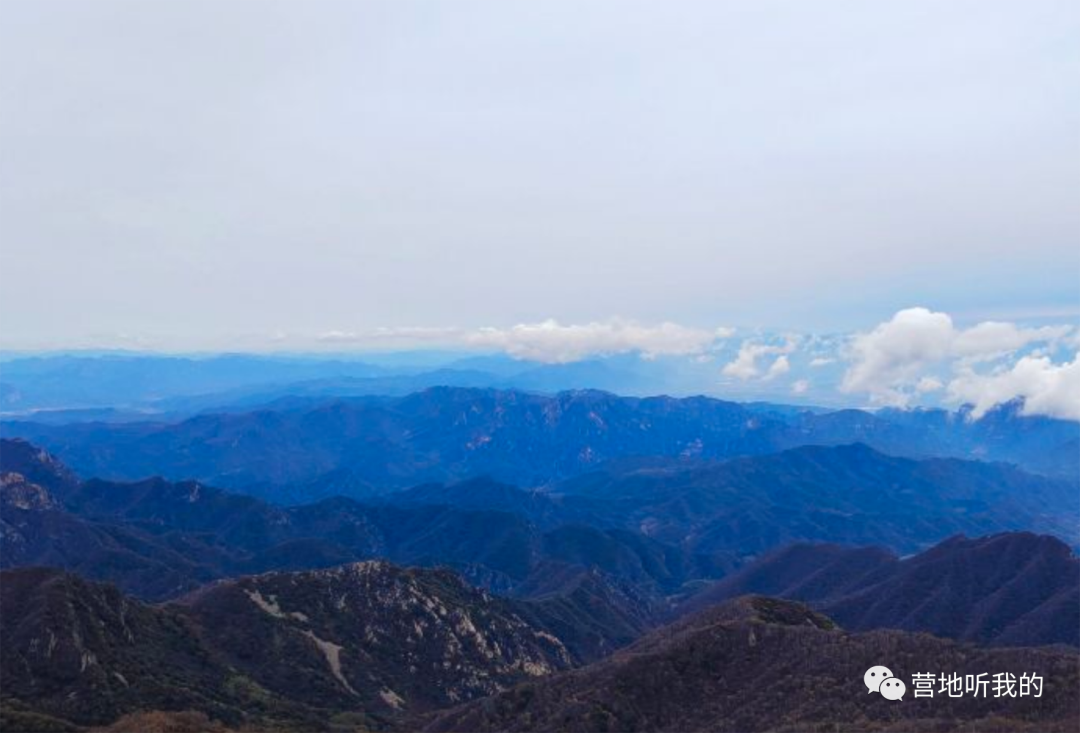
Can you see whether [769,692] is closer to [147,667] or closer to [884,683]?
[884,683]

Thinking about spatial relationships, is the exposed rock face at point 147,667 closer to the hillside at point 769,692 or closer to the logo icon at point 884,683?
the hillside at point 769,692

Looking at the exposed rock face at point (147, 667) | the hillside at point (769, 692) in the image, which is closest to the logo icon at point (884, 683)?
the hillside at point (769, 692)

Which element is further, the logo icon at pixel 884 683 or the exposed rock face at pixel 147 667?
the exposed rock face at pixel 147 667

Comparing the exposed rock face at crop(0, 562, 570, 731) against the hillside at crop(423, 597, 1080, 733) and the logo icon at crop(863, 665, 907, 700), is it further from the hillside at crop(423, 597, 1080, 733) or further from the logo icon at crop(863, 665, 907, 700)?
the logo icon at crop(863, 665, 907, 700)

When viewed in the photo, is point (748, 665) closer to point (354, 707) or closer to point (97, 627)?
point (354, 707)

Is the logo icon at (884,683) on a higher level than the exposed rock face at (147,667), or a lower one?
higher

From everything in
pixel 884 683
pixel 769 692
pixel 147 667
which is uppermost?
pixel 884 683

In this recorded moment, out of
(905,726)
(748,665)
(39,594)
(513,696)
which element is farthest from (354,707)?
(905,726)

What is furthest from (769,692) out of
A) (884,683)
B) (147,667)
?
(147,667)
